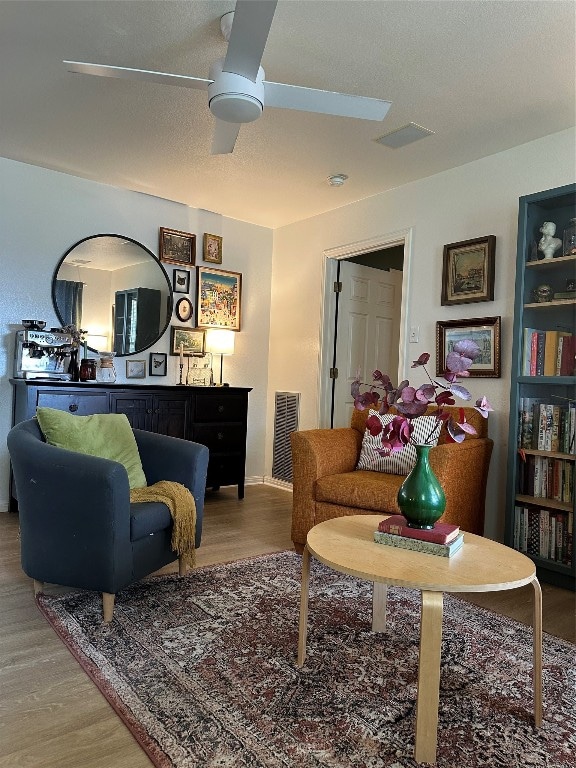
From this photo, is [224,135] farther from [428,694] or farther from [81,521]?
[428,694]

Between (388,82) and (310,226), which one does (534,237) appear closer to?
(388,82)

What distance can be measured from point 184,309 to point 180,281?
9.6 inches

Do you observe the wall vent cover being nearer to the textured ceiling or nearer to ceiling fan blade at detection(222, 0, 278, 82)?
the textured ceiling

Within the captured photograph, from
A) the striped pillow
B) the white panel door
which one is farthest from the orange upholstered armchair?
the white panel door

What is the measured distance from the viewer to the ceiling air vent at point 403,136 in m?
3.12

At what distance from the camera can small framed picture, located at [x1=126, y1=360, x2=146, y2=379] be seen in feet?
14.7

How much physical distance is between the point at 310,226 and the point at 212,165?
1357 millimetres

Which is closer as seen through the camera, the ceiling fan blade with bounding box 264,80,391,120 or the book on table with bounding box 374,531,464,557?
the book on table with bounding box 374,531,464,557

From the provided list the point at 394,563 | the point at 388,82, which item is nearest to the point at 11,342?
the point at 388,82

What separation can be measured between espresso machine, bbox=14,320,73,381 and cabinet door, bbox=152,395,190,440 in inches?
27.0

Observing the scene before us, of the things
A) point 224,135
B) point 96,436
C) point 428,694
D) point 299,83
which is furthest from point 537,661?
point 299,83

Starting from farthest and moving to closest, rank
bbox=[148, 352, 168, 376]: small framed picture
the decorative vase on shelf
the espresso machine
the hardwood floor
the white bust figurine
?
bbox=[148, 352, 168, 376]: small framed picture, the decorative vase on shelf, the espresso machine, the white bust figurine, the hardwood floor

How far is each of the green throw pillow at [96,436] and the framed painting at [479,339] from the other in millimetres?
1956

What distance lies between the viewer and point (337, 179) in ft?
12.8
